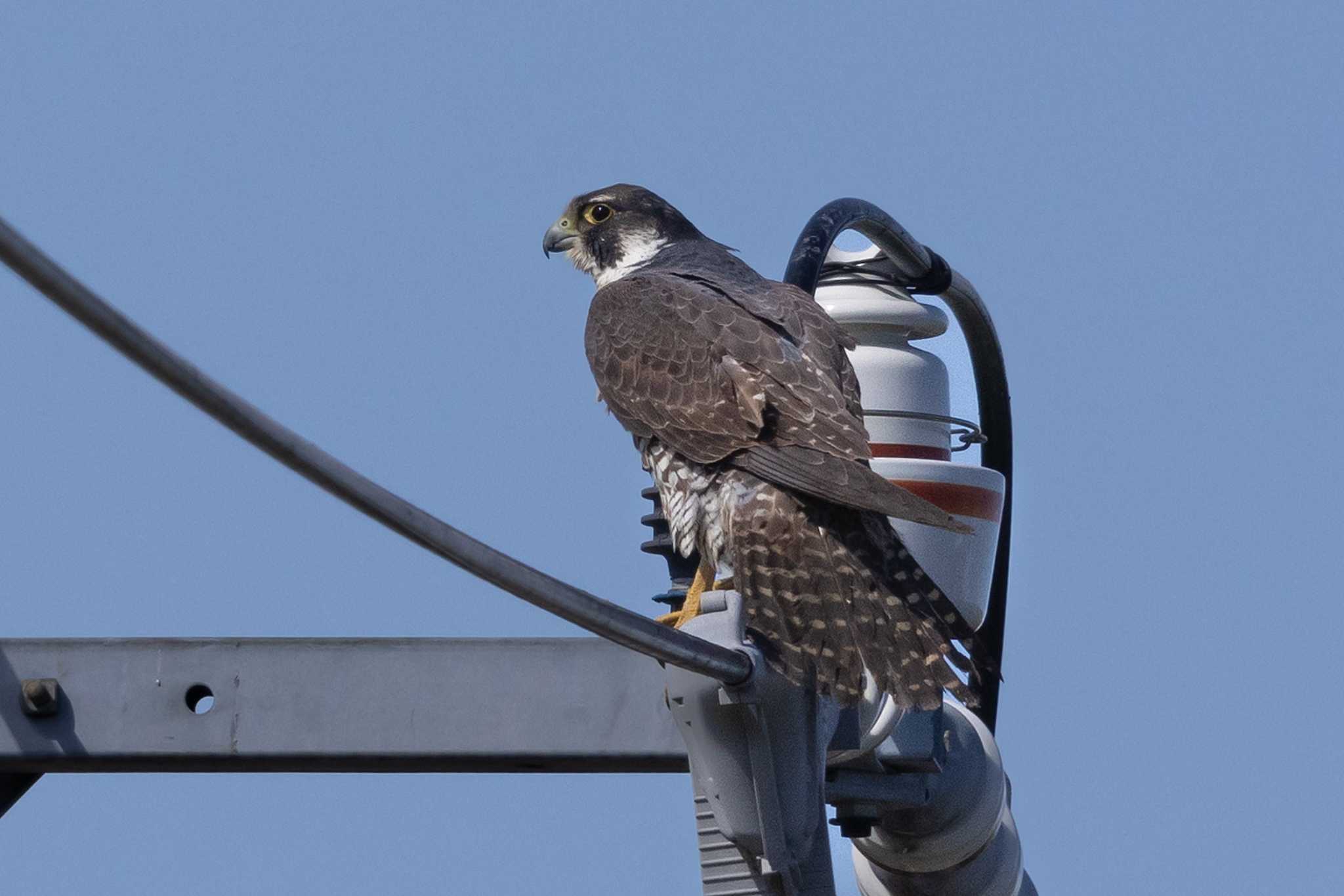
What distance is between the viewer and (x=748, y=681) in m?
2.60

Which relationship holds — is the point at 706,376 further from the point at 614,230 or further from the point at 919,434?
the point at 614,230

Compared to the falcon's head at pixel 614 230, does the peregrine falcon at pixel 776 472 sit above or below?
below

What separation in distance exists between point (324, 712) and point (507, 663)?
0.86ft

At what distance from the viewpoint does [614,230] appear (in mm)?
5043

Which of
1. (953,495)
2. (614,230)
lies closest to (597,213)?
(614,230)

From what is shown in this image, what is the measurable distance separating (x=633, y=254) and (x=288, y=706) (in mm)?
2562

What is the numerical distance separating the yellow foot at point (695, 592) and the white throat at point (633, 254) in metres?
1.22

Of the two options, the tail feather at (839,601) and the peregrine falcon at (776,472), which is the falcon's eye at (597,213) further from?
the tail feather at (839,601)

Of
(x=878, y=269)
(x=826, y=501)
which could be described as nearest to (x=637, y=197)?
(x=878, y=269)

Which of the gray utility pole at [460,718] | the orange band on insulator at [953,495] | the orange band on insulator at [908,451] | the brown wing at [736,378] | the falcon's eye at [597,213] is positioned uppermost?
the falcon's eye at [597,213]

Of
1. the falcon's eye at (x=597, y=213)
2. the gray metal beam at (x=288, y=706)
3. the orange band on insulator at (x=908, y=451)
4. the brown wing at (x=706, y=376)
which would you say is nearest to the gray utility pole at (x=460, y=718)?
the gray metal beam at (x=288, y=706)

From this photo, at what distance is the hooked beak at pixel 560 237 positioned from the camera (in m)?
5.10

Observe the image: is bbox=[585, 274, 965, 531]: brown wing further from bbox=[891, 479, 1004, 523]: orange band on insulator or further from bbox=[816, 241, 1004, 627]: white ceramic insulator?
bbox=[891, 479, 1004, 523]: orange band on insulator

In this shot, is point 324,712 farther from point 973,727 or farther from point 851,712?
point 973,727
